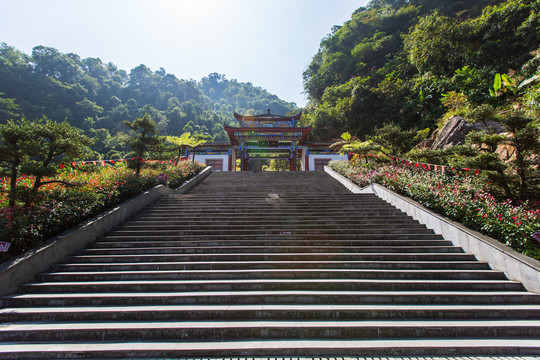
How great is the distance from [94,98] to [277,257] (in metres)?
72.5

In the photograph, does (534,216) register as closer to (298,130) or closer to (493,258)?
(493,258)

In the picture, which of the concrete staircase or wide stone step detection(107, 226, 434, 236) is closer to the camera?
the concrete staircase

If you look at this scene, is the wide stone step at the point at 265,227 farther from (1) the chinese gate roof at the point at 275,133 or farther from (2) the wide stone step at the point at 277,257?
(1) the chinese gate roof at the point at 275,133

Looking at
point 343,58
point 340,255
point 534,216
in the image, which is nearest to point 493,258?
point 534,216

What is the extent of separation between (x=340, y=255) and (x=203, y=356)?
3.01 m

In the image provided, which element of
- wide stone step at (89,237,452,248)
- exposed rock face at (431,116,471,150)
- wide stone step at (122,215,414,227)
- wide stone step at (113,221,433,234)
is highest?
exposed rock face at (431,116,471,150)

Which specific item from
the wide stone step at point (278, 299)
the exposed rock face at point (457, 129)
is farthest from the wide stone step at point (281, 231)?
the exposed rock face at point (457, 129)

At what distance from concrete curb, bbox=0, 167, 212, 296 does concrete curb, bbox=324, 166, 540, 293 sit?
8.26 m

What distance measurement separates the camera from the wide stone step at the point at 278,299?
358 centimetres

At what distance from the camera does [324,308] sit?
3359 mm

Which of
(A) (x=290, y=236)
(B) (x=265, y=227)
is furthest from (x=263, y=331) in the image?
(B) (x=265, y=227)

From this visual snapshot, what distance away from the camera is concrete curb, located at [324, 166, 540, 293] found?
3.87m

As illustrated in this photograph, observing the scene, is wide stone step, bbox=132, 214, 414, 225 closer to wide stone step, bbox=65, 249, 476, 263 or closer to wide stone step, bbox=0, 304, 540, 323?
wide stone step, bbox=65, 249, 476, 263

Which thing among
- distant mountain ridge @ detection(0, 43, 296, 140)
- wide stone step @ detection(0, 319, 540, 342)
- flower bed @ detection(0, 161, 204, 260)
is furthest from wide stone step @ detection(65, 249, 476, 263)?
distant mountain ridge @ detection(0, 43, 296, 140)
